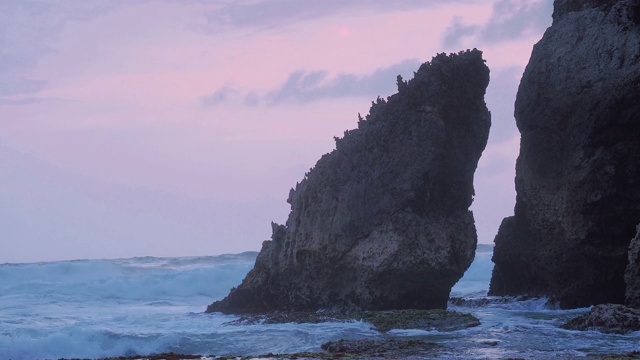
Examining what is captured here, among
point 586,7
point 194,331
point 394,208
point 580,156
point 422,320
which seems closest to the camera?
point 422,320

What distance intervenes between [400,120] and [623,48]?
7.41m

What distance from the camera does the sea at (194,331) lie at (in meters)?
20.7

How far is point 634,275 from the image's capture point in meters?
25.1

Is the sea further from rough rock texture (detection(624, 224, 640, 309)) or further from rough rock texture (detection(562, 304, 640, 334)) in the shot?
rough rock texture (detection(624, 224, 640, 309))

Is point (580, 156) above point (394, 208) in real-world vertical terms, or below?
above

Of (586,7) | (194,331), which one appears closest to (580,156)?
(586,7)

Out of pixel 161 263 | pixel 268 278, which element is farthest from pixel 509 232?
pixel 161 263

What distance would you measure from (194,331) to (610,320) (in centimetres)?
1170

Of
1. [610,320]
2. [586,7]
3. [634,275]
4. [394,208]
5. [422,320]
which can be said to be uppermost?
[586,7]

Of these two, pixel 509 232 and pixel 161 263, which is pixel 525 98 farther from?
pixel 161 263

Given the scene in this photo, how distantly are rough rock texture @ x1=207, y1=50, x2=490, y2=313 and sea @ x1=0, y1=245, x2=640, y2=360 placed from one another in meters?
2.37

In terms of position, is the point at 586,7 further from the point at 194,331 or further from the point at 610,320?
the point at 194,331

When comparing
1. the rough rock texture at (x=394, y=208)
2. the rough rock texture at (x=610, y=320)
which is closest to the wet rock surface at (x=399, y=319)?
the rough rock texture at (x=394, y=208)

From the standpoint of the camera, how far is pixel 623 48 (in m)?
28.8
